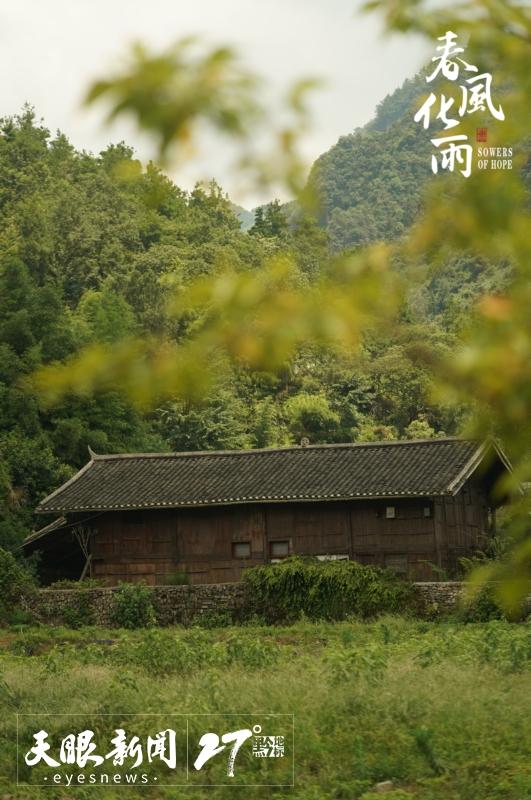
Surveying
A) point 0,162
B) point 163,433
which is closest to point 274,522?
point 163,433

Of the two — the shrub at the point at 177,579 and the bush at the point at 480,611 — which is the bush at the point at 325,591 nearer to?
the bush at the point at 480,611

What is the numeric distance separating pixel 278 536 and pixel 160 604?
3.17 meters

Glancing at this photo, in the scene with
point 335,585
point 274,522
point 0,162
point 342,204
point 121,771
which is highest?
point 342,204

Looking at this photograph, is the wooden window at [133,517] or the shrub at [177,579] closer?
the shrub at [177,579]

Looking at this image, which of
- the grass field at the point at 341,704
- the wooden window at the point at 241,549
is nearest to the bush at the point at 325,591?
the wooden window at the point at 241,549

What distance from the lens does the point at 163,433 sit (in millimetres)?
46875

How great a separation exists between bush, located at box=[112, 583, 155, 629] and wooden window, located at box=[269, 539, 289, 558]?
3.03 meters

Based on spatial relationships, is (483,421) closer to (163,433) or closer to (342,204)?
(163,433)

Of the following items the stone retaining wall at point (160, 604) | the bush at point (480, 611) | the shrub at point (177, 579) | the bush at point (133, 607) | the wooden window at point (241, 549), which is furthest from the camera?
the wooden window at point (241, 549)

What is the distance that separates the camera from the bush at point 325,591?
2381 centimetres

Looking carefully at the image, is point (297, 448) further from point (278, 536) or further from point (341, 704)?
point (341, 704)

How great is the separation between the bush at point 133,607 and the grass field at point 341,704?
8687 millimetres

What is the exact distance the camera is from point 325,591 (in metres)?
24.2

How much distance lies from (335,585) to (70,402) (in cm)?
1498
